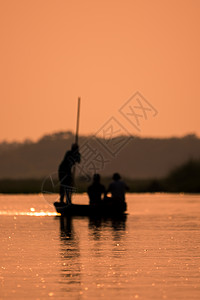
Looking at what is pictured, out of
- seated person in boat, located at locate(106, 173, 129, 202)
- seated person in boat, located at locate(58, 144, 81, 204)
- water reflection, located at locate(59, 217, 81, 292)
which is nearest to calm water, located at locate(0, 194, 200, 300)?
water reflection, located at locate(59, 217, 81, 292)

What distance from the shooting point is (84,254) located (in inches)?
651

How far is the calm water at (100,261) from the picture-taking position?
11.9m

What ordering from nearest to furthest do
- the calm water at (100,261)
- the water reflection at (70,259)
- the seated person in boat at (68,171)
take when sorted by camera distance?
the calm water at (100,261) → the water reflection at (70,259) → the seated person in boat at (68,171)

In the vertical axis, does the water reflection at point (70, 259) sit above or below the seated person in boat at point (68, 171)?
below

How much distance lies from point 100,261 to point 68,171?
1725 cm

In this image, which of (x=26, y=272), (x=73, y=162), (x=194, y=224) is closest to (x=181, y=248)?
(x=26, y=272)

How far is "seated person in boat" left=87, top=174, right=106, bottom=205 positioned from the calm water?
16.0ft

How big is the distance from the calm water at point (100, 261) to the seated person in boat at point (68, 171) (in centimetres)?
660

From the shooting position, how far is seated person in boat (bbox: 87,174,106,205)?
30.4m

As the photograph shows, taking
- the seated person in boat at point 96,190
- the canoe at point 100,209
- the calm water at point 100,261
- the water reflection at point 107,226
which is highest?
the seated person in boat at point 96,190

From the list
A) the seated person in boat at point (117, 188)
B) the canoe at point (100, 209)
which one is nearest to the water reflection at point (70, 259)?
the seated person in boat at point (117, 188)

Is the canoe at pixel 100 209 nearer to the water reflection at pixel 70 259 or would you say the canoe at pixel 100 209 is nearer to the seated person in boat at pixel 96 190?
the seated person in boat at pixel 96 190

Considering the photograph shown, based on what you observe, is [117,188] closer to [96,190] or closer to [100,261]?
A: [96,190]

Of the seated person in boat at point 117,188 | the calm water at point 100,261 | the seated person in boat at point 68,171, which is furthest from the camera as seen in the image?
the seated person in boat at point 68,171
